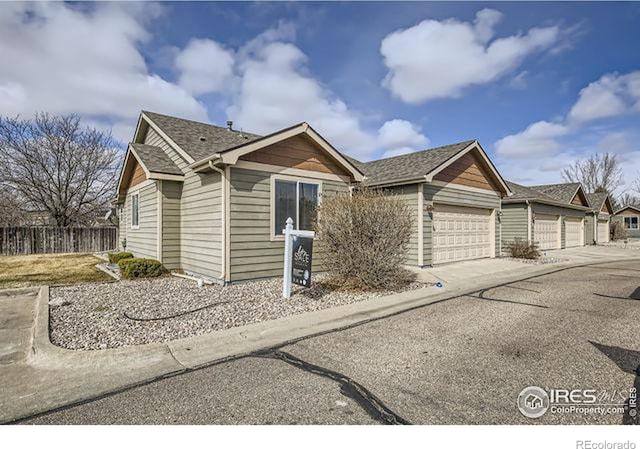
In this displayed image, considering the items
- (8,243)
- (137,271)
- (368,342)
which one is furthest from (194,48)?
(8,243)

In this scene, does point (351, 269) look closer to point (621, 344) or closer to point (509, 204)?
point (621, 344)

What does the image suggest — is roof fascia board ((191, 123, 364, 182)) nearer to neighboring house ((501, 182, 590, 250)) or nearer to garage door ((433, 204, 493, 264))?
garage door ((433, 204, 493, 264))

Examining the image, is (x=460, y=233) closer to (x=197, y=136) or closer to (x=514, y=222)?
(x=514, y=222)

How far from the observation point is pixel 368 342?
4.43 meters

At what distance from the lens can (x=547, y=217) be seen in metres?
19.7

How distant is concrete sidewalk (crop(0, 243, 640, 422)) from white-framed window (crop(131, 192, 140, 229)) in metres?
6.26

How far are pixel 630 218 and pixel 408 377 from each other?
5048 centimetres

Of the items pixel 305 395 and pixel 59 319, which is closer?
pixel 305 395

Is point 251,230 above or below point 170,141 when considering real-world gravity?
below

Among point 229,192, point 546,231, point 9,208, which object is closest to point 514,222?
point 546,231

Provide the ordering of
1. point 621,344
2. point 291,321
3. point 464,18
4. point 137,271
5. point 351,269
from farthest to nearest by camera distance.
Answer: point 137,271 → point 464,18 → point 351,269 → point 291,321 → point 621,344

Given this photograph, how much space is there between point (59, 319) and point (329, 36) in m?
→ 9.38

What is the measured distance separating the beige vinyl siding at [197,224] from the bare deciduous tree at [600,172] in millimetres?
54355

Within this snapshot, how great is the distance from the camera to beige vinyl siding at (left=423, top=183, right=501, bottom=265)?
11.5 metres
